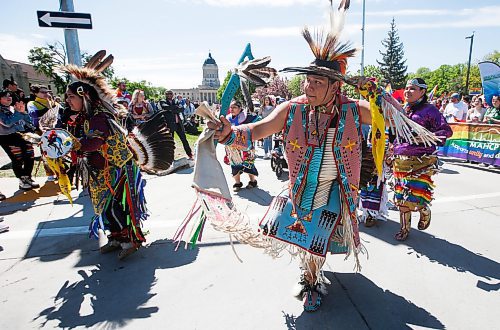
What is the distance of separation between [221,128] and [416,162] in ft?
8.23

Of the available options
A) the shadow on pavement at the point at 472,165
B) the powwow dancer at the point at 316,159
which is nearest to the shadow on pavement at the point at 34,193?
the powwow dancer at the point at 316,159

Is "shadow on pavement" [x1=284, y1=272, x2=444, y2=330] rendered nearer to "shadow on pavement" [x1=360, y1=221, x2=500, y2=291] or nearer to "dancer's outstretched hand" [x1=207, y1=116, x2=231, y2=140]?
"shadow on pavement" [x1=360, y1=221, x2=500, y2=291]

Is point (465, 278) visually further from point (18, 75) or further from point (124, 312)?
point (18, 75)

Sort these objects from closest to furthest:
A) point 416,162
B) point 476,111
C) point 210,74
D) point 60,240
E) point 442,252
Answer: point 442,252
point 416,162
point 60,240
point 476,111
point 210,74

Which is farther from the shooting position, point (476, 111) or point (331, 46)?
point (476, 111)

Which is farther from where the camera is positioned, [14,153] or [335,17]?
[14,153]

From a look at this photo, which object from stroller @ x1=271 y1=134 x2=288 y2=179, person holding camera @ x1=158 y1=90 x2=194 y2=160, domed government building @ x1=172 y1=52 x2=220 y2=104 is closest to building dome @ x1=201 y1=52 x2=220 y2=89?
domed government building @ x1=172 y1=52 x2=220 y2=104

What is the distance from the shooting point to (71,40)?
5215 mm

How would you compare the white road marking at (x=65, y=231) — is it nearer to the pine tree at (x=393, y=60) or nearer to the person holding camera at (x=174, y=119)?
the person holding camera at (x=174, y=119)

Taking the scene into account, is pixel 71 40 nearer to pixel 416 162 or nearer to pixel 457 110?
pixel 416 162

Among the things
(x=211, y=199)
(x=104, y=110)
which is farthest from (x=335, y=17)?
(x=104, y=110)

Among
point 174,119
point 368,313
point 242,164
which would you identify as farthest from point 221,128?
point 174,119

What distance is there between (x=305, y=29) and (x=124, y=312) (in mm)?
2574

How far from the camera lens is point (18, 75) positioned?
4347cm
